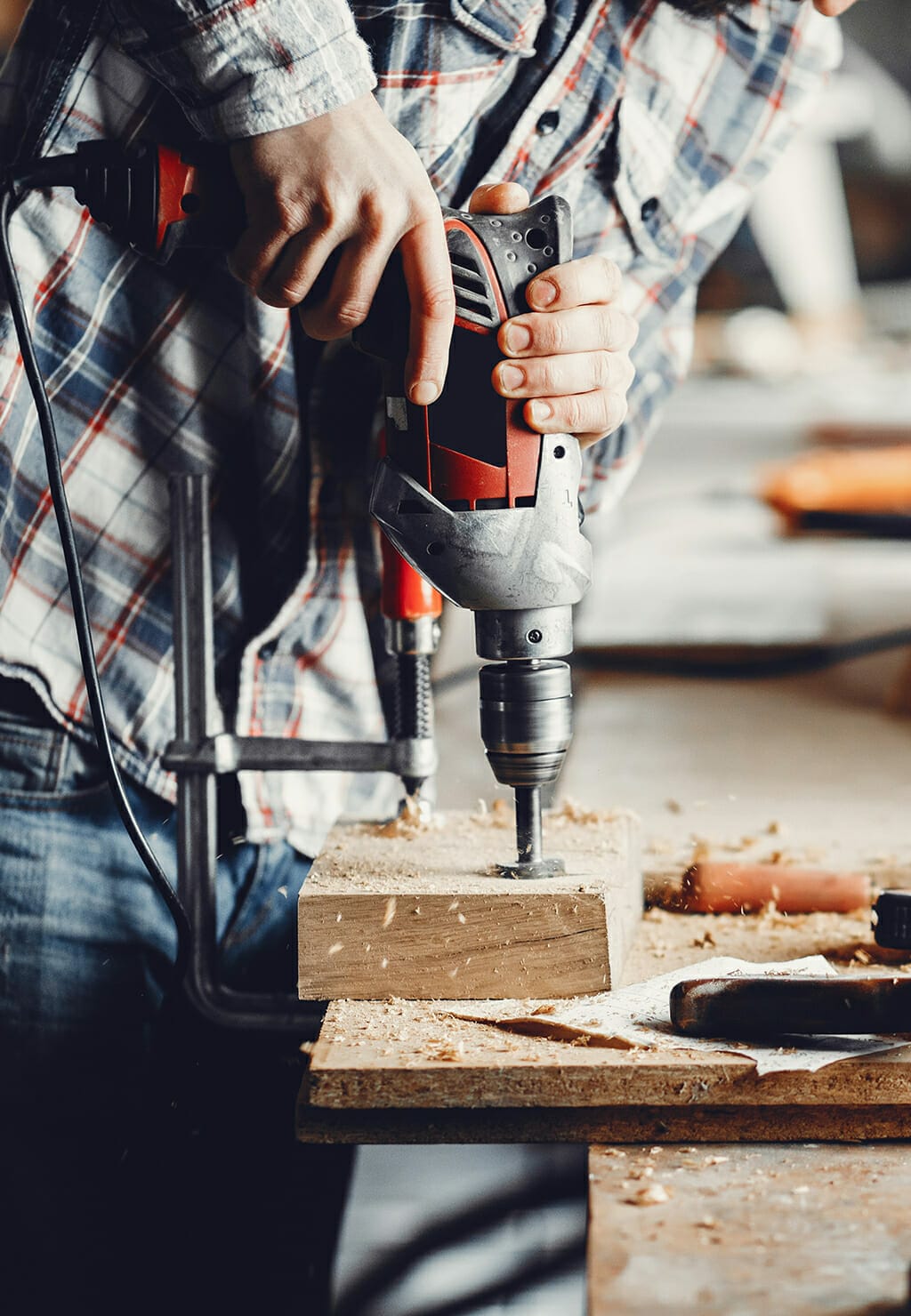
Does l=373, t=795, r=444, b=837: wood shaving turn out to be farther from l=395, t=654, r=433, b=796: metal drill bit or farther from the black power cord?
the black power cord

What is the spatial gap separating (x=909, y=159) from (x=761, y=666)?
3.68 metres

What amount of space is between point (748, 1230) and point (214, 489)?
0.72 meters

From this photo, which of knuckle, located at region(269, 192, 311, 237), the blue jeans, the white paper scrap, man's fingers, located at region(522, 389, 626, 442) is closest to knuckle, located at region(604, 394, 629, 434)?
man's fingers, located at region(522, 389, 626, 442)

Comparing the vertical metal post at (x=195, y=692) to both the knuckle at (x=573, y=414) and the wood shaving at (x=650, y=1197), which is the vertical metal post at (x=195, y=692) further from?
the wood shaving at (x=650, y=1197)

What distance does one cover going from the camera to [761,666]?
192 cm

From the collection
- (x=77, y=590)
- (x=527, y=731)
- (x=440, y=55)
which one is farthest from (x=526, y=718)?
(x=440, y=55)

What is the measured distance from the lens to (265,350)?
41.2 inches

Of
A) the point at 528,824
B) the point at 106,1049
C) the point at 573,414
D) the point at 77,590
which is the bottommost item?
the point at 106,1049

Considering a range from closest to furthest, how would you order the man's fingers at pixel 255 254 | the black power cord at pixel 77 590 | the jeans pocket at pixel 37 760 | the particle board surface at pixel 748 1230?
the particle board surface at pixel 748 1230 < the man's fingers at pixel 255 254 < the black power cord at pixel 77 590 < the jeans pocket at pixel 37 760

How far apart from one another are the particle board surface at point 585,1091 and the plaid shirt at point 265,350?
1.35 ft

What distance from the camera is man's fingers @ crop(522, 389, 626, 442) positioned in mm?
855

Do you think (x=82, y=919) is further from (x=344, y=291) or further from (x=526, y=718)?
(x=344, y=291)

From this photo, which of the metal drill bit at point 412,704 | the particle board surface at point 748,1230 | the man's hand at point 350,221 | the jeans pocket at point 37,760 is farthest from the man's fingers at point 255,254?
the particle board surface at point 748,1230

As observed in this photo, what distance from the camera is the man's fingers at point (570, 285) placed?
0.85m
